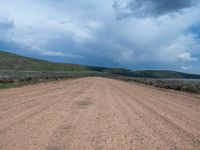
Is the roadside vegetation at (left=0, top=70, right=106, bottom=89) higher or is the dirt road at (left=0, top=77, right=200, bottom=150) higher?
the dirt road at (left=0, top=77, right=200, bottom=150)

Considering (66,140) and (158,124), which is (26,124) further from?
(158,124)

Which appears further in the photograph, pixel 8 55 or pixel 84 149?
pixel 8 55

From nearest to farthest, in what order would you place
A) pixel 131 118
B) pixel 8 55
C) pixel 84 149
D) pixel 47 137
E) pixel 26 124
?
pixel 84 149, pixel 47 137, pixel 26 124, pixel 131 118, pixel 8 55

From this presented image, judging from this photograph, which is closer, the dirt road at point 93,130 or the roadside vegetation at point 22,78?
the dirt road at point 93,130

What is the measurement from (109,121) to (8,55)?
174830 mm

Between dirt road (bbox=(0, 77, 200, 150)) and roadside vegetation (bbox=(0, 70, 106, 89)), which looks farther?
roadside vegetation (bbox=(0, 70, 106, 89))

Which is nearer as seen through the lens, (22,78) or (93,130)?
(93,130)

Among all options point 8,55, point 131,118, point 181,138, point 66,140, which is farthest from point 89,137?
point 8,55

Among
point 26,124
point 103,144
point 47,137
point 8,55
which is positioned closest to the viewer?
point 103,144

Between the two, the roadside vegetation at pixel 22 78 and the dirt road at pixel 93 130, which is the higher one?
the dirt road at pixel 93 130

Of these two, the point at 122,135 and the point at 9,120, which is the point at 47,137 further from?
the point at 9,120

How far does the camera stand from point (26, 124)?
800 centimetres

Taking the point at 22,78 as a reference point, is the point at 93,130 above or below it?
above

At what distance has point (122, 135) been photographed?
22.9ft
